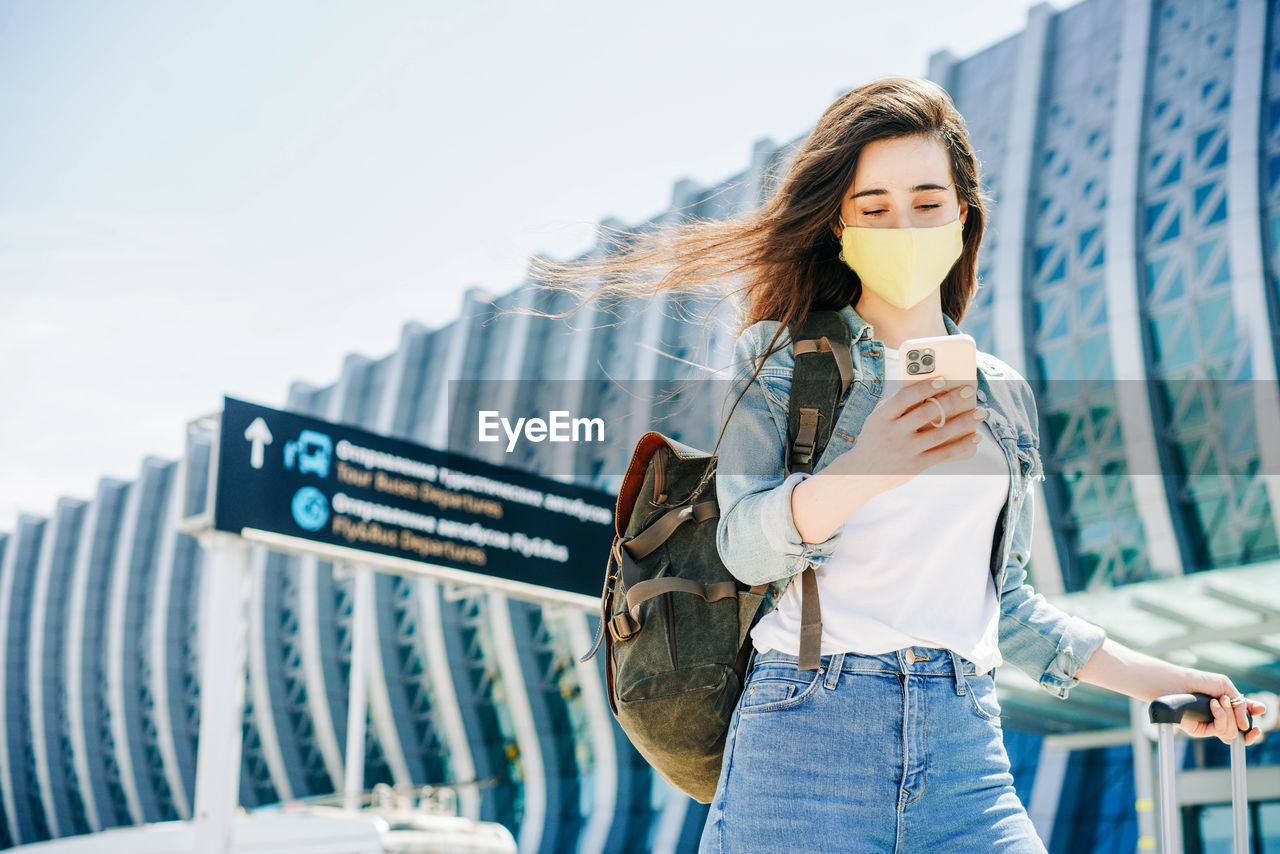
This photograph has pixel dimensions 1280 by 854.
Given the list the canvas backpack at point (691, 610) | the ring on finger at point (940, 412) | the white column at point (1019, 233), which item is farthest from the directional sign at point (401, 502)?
the white column at point (1019, 233)

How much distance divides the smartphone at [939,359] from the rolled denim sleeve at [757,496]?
0.77 feet

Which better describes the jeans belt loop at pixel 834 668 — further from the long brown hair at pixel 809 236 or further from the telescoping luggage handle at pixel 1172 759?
the telescoping luggage handle at pixel 1172 759

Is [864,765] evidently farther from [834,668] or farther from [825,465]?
[825,465]

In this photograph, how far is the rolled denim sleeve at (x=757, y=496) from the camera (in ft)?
5.67

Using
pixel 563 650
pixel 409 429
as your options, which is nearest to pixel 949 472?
pixel 563 650

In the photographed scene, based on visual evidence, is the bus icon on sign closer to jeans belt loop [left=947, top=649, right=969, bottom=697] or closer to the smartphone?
jeans belt loop [left=947, top=649, right=969, bottom=697]

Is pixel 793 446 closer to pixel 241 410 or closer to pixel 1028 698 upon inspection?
pixel 241 410

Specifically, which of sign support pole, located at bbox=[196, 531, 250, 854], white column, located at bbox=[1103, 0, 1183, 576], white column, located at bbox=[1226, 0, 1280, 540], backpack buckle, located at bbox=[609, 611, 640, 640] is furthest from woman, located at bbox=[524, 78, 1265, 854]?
white column, located at bbox=[1103, 0, 1183, 576]

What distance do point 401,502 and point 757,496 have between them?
821 centimetres

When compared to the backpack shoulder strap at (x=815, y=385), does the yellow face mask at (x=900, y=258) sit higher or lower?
higher

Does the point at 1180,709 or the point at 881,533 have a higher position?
the point at 881,533

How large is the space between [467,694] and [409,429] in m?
8.81

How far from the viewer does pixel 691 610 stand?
1969 mm

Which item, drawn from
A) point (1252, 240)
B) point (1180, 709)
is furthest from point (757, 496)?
point (1252, 240)
